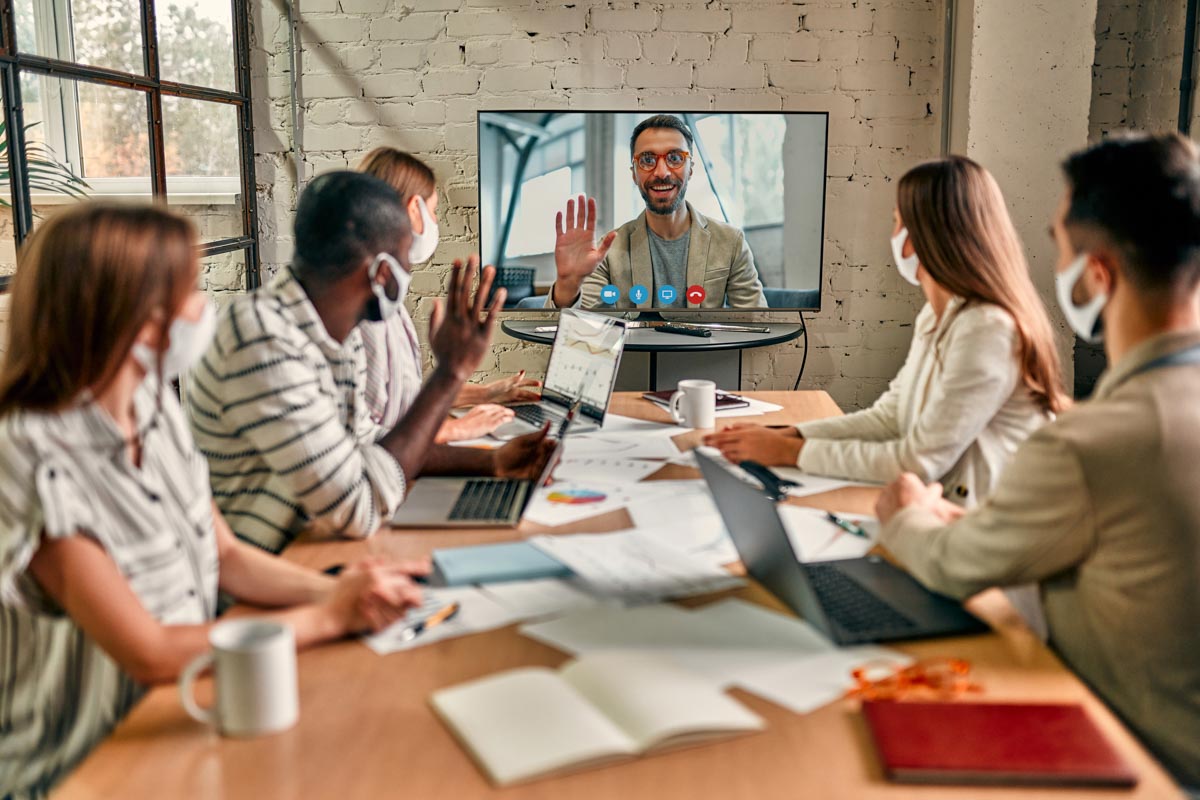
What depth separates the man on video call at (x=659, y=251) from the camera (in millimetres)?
3846

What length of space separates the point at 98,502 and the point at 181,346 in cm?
19

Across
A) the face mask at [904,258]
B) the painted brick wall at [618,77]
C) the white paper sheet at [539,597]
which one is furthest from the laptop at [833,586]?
the painted brick wall at [618,77]

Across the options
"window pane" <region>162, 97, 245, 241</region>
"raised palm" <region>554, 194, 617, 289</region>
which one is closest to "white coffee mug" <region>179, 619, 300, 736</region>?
"window pane" <region>162, 97, 245, 241</region>

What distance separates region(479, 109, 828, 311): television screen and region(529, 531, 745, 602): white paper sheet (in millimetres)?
2452

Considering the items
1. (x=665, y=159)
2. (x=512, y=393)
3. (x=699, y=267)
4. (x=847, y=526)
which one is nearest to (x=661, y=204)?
(x=665, y=159)

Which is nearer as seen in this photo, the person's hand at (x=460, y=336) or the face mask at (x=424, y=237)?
the person's hand at (x=460, y=336)

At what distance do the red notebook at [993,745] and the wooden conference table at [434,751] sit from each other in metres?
0.01

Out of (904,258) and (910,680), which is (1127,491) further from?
(904,258)

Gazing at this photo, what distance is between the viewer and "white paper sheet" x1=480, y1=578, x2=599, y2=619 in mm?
1264

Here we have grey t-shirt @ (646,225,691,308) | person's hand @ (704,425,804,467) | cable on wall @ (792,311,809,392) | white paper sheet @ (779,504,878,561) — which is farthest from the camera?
cable on wall @ (792,311,809,392)

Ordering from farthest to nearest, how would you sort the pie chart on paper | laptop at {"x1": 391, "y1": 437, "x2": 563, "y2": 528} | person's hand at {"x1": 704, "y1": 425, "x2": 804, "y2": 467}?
person's hand at {"x1": 704, "y1": 425, "x2": 804, "y2": 467}
the pie chart on paper
laptop at {"x1": 391, "y1": 437, "x2": 563, "y2": 528}

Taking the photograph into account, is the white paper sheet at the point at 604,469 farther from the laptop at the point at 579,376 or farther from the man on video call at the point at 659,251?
the man on video call at the point at 659,251

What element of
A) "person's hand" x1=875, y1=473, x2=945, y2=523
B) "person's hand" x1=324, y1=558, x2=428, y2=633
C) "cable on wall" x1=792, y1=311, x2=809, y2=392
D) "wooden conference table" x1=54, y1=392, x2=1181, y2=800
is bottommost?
"cable on wall" x1=792, y1=311, x2=809, y2=392

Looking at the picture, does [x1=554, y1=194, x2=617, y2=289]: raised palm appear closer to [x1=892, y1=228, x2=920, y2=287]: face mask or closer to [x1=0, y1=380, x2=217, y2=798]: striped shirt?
[x1=892, y1=228, x2=920, y2=287]: face mask
